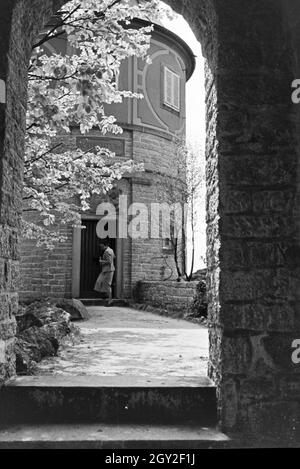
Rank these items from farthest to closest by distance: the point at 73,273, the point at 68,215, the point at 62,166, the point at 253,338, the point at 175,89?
the point at 175,89 < the point at 73,273 < the point at 68,215 < the point at 62,166 < the point at 253,338

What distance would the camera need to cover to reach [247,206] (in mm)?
3236

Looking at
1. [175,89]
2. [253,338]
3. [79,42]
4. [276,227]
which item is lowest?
[253,338]

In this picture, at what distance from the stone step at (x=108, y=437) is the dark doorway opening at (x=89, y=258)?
36.5ft

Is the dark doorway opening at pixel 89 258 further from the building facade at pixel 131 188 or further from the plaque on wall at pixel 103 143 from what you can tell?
the plaque on wall at pixel 103 143

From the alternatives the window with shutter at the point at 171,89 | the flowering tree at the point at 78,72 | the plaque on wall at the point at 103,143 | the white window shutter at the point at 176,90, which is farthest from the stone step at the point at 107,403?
the white window shutter at the point at 176,90

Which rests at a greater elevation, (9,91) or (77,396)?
(9,91)

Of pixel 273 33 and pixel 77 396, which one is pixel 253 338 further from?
pixel 273 33

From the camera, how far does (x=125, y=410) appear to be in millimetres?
3193

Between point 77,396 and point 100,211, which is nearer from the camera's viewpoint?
point 77,396

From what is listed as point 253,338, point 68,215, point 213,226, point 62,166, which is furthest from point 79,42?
point 253,338

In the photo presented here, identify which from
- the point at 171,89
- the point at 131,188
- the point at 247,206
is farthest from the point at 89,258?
the point at 247,206

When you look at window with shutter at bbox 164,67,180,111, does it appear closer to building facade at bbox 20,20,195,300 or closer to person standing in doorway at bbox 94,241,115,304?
building facade at bbox 20,20,195,300

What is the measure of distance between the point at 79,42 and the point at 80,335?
395cm

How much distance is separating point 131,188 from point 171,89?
3909mm
